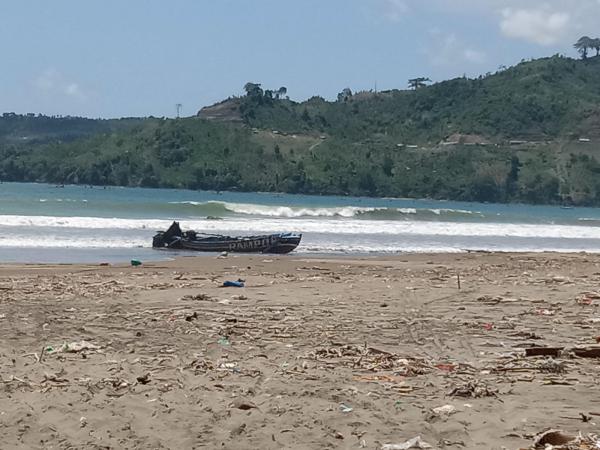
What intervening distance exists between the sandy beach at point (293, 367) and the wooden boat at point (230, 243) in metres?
12.3

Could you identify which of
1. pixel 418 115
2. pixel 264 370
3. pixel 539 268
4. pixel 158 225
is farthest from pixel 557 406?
pixel 418 115

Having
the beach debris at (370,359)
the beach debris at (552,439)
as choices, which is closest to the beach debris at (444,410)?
the beach debris at (552,439)

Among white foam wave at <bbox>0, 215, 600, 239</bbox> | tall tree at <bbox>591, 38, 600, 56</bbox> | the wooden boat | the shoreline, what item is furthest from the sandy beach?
tall tree at <bbox>591, 38, 600, 56</bbox>

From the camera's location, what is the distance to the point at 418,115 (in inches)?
5955

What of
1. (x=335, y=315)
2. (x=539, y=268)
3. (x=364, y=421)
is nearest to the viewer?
(x=364, y=421)

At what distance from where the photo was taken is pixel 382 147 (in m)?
127

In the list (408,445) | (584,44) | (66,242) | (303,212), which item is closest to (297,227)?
(66,242)

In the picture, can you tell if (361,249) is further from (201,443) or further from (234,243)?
(201,443)

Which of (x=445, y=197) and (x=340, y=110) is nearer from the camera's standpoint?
(x=445, y=197)

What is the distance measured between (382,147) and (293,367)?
120822 millimetres

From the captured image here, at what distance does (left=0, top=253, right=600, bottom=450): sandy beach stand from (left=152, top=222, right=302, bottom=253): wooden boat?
12.3m

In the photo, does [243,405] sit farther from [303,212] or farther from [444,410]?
[303,212]

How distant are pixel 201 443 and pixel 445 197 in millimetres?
104989

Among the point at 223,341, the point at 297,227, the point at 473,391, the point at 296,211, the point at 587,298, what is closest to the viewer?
the point at 473,391
